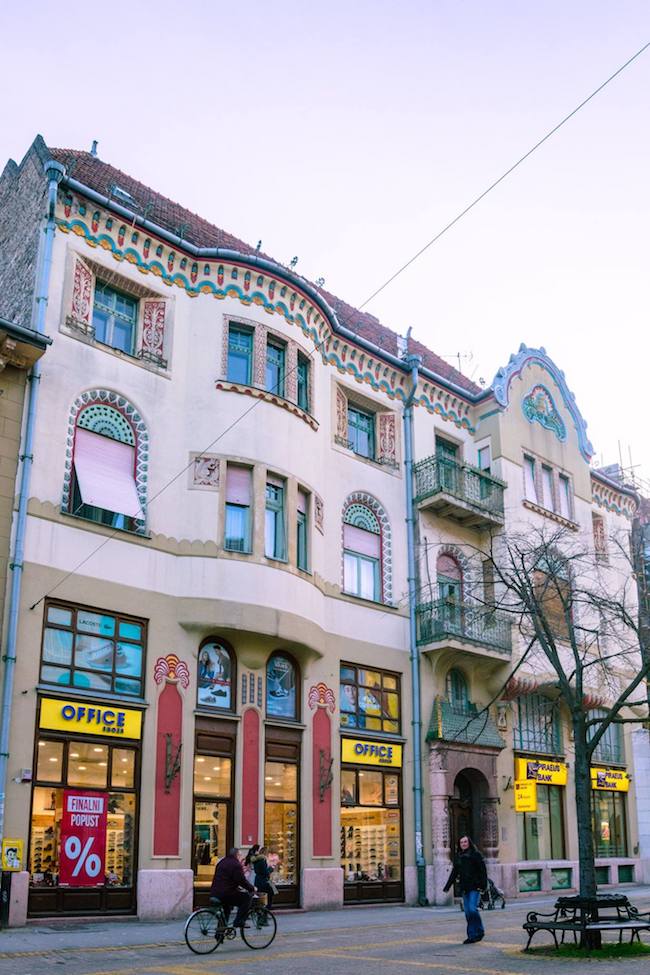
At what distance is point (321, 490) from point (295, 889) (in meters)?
9.84

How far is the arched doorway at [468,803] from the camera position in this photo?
2836 cm

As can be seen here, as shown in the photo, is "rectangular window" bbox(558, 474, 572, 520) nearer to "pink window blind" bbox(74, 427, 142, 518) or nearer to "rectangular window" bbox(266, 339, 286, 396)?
"rectangular window" bbox(266, 339, 286, 396)

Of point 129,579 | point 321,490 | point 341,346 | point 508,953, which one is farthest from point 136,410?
point 508,953

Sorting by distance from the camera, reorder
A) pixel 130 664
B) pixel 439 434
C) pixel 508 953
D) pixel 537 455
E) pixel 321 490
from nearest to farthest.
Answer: pixel 508 953, pixel 130 664, pixel 321 490, pixel 439 434, pixel 537 455

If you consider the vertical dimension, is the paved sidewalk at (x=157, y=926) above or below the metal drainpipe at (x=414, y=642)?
below

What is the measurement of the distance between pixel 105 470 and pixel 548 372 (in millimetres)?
18911

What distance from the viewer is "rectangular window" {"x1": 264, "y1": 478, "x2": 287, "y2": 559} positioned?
2456cm

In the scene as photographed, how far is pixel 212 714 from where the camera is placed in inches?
893

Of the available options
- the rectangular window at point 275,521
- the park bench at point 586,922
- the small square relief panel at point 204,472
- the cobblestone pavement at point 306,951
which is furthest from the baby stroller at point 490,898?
the small square relief panel at point 204,472

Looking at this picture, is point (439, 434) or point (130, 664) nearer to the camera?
point (130, 664)

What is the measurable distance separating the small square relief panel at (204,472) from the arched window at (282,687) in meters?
4.44

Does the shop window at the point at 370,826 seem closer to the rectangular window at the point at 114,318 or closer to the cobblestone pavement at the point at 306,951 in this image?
the cobblestone pavement at the point at 306,951

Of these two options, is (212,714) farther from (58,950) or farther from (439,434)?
(439,434)

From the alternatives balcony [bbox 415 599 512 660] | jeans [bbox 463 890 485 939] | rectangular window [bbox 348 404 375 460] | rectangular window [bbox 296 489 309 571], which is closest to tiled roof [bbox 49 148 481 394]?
rectangular window [bbox 348 404 375 460]
